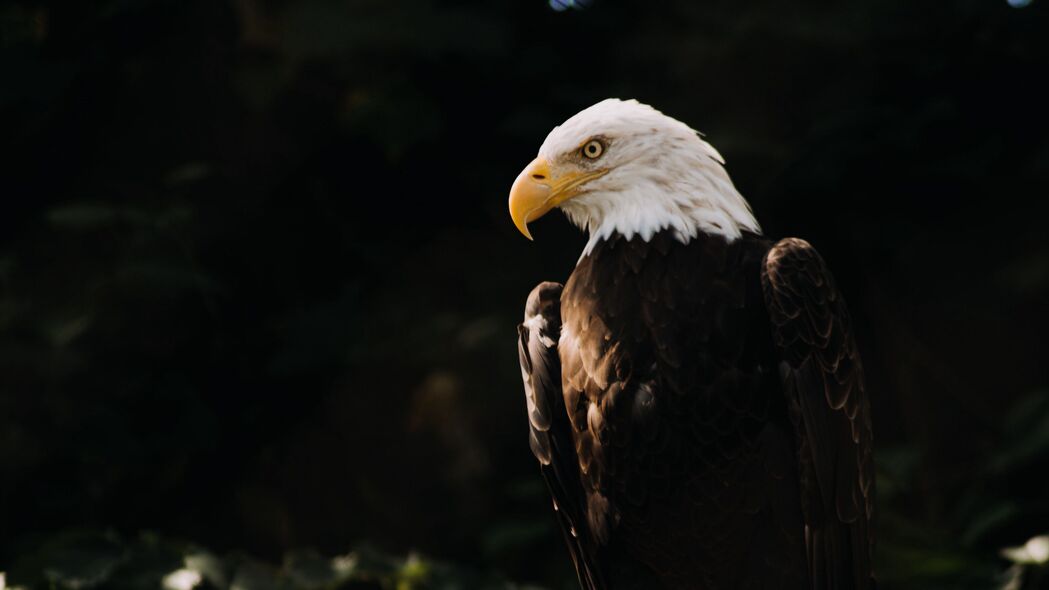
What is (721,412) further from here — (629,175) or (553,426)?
(629,175)

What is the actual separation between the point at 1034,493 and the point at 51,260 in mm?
4459

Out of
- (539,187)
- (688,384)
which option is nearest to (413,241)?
(539,187)

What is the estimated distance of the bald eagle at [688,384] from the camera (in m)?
2.69

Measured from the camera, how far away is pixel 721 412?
2662 millimetres

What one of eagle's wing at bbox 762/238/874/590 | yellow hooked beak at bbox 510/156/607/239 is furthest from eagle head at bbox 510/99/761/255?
eagle's wing at bbox 762/238/874/590

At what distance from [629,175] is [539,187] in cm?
23

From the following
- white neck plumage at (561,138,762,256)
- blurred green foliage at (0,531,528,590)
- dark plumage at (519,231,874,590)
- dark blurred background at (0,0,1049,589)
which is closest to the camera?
dark plumage at (519,231,874,590)

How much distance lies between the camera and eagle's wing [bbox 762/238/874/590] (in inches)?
106

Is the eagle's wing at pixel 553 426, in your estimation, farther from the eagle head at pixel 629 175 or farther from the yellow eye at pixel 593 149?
the yellow eye at pixel 593 149

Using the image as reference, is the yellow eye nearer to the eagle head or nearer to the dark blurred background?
the eagle head

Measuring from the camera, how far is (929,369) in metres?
5.30

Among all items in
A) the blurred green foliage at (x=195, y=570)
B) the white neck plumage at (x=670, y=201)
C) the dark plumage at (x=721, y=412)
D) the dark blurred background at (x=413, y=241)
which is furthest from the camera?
the dark blurred background at (x=413, y=241)

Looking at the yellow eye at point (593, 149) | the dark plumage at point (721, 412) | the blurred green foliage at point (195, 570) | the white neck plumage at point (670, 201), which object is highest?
the yellow eye at point (593, 149)

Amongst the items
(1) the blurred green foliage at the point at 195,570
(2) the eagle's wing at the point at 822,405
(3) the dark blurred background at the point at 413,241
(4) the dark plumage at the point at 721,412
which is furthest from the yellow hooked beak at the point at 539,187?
(3) the dark blurred background at the point at 413,241
